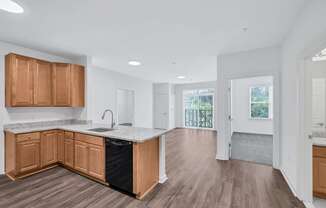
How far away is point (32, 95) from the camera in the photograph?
9.95ft

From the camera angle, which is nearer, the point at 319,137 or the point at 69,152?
the point at 319,137

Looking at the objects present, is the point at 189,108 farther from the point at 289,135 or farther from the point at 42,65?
the point at 42,65

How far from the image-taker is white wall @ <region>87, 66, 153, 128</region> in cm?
454

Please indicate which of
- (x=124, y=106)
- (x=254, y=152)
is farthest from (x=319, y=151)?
(x=124, y=106)

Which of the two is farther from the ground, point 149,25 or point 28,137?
point 149,25

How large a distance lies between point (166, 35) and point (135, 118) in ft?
14.6

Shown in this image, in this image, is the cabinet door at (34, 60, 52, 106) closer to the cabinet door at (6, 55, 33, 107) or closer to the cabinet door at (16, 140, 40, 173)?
the cabinet door at (6, 55, 33, 107)

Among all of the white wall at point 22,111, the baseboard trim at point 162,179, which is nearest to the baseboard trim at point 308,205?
the baseboard trim at point 162,179

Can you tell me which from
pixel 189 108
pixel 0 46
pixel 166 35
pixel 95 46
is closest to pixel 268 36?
pixel 166 35

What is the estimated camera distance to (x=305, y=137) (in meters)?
1.99

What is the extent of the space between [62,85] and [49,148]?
139 cm

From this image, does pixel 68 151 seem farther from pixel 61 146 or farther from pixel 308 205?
pixel 308 205

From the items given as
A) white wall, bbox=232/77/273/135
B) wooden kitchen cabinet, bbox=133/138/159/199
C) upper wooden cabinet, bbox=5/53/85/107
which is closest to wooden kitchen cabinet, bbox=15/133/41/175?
upper wooden cabinet, bbox=5/53/85/107

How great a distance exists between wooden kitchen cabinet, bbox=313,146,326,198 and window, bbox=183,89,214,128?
571cm
